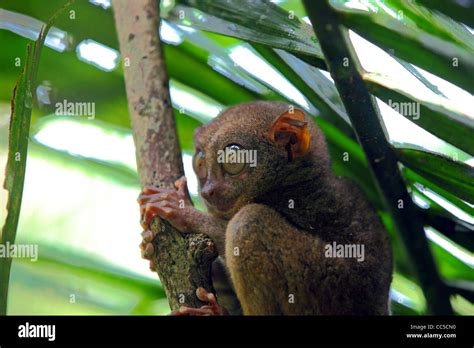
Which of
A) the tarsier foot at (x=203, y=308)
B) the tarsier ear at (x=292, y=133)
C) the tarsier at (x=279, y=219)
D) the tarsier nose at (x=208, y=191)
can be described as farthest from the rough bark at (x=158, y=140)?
the tarsier ear at (x=292, y=133)

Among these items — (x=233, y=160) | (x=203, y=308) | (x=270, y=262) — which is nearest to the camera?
(x=203, y=308)

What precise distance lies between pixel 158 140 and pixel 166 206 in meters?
0.30

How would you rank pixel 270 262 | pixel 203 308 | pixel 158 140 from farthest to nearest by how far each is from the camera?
pixel 270 262, pixel 158 140, pixel 203 308

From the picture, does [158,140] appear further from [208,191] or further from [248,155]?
[248,155]

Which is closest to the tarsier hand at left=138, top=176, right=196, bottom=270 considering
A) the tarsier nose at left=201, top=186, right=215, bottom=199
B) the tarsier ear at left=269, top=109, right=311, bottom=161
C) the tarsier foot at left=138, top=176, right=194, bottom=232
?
the tarsier foot at left=138, top=176, right=194, bottom=232

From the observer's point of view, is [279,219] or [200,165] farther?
[200,165]

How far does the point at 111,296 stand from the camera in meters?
3.77

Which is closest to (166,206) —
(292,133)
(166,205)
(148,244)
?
(166,205)

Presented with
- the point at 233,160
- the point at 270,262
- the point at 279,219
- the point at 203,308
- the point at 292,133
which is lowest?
the point at 203,308

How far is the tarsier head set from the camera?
339 centimetres

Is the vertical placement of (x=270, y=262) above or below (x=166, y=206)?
below

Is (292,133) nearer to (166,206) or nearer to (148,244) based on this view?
(166,206)

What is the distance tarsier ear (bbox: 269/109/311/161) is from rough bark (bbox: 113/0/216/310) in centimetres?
60

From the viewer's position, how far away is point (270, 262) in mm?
3148
